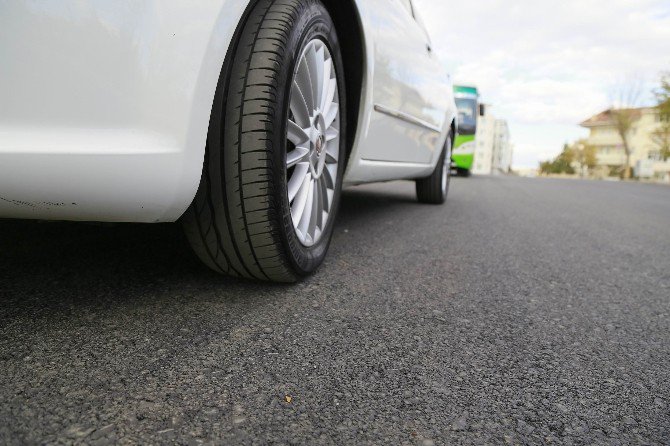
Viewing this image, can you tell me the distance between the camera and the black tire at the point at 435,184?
176 inches

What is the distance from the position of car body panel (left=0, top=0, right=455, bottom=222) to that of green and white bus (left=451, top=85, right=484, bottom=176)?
13.0 meters

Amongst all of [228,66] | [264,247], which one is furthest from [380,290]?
[228,66]

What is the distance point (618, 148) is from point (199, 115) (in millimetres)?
77525

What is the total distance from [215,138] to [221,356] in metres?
0.58

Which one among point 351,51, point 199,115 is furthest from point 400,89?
point 199,115

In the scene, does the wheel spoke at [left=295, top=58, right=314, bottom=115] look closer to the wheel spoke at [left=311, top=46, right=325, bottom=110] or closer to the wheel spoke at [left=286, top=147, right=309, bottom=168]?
the wheel spoke at [left=311, top=46, right=325, bottom=110]

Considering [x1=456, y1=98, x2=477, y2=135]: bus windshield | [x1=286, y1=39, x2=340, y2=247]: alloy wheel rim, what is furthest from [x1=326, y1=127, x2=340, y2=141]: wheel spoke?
[x1=456, y1=98, x2=477, y2=135]: bus windshield

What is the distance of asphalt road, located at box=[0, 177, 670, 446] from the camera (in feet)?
3.03

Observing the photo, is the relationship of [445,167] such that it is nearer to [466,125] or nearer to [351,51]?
[351,51]

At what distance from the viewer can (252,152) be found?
1.39m

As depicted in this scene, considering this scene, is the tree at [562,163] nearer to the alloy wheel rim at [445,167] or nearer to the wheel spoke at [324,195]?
the alloy wheel rim at [445,167]

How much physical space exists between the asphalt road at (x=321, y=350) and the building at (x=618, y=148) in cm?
6541

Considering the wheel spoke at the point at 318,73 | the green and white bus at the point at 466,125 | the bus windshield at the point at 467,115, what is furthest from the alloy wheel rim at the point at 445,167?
the bus windshield at the point at 467,115

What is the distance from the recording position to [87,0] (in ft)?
3.45
